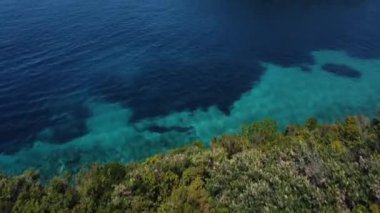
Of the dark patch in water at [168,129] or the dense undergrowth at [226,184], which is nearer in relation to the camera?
the dense undergrowth at [226,184]

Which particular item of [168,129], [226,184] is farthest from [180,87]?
[226,184]

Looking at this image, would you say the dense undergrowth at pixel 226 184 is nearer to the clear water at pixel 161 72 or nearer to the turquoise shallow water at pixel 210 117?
the turquoise shallow water at pixel 210 117

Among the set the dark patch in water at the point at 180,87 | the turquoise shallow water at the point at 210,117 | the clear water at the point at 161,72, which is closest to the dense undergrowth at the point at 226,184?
the turquoise shallow water at the point at 210,117

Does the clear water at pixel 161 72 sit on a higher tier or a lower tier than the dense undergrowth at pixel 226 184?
lower

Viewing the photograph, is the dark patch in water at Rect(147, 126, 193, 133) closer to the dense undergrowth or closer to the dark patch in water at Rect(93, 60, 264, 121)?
the dark patch in water at Rect(93, 60, 264, 121)

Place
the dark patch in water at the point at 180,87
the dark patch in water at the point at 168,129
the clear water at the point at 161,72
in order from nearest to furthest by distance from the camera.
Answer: the clear water at the point at 161,72, the dark patch in water at the point at 168,129, the dark patch in water at the point at 180,87

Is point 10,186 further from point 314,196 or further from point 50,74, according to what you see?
point 50,74

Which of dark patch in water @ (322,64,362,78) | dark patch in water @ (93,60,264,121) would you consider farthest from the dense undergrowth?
dark patch in water @ (322,64,362,78)
